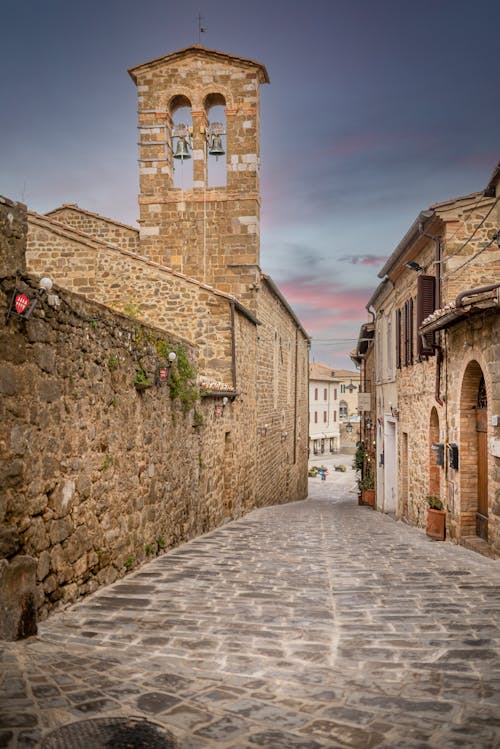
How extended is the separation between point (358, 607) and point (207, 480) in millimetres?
5384

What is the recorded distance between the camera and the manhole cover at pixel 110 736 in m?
3.00

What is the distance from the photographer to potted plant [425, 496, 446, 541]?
35.8 feet

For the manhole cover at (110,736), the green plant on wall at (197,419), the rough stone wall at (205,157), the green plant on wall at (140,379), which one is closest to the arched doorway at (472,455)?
the green plant on wall at (197,419)

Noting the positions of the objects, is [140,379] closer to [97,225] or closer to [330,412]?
[97,225]

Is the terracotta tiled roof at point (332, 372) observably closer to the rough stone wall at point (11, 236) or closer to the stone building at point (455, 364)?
the stone building at point (455, 364)

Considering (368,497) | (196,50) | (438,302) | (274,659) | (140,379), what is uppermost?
(196,50)

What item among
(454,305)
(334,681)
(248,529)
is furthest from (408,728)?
(248,529)

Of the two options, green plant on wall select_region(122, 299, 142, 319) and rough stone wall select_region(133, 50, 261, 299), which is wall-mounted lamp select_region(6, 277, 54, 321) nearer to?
green plant on wall select_region(122, 299, 142, 319)

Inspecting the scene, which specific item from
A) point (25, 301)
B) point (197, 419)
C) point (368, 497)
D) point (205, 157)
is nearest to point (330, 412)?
point (368, 497)

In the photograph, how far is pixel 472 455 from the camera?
408 inches

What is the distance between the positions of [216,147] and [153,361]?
408 inches

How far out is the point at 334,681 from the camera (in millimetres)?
3980

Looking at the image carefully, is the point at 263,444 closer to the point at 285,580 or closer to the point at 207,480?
the point at 207,480

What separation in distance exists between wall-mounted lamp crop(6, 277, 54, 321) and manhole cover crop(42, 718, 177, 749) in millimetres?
2587
